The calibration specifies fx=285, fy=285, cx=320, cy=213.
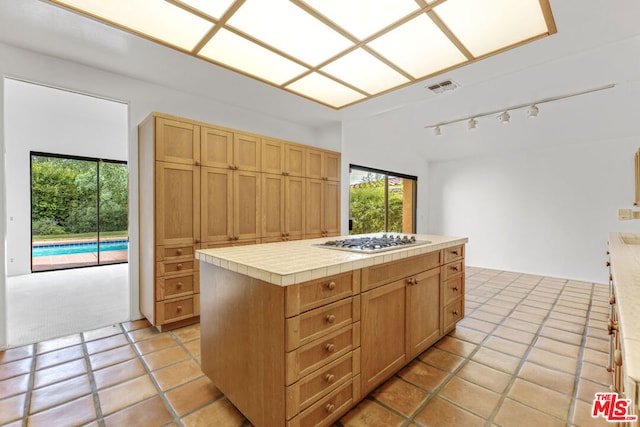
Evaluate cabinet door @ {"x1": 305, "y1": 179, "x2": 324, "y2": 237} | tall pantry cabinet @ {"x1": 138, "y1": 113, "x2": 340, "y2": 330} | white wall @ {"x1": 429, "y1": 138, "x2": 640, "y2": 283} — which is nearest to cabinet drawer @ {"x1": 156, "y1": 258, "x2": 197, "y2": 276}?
tall pantry cabinet @ {"x1": 138, "y1": 113, "x2": 340, "y2": 330}

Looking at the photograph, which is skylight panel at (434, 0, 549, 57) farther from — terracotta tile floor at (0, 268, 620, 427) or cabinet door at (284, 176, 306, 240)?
terracotta tile floor at (0, 268, 620, 427)

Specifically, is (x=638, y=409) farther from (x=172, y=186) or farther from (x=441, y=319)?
(x=172, y=186)

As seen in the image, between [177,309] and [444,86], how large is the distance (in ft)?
11.4

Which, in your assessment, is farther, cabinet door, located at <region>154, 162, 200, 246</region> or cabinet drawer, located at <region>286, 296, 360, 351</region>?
cabinet door, located at <region>154, 162, 200, 246</region>

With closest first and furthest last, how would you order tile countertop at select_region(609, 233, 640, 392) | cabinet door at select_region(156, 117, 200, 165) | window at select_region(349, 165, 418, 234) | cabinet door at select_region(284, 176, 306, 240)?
tile countertop at select_region(609, 233, 640, 392) < cabinet door at select_region(156, 117, 200, 165) < cabinet door at select_region(284, 176, 306, 240) < window at select_region(349, 165, 418, 234)

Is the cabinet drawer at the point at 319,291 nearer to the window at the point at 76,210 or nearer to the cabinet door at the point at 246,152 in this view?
the cabinet door at the point at 246,152

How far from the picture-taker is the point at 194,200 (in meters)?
2.77

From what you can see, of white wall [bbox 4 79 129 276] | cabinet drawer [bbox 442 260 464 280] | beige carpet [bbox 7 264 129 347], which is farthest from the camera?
white wall [bbox 4 79 129 276]

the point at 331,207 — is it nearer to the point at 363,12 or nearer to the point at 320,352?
the point at 363,12

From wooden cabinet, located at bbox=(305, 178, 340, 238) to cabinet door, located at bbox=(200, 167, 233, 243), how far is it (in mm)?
1079

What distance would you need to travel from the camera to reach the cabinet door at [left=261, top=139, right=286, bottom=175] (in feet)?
10.8

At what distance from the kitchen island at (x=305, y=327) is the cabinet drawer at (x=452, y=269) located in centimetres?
50

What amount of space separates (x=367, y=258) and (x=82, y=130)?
6475 mm

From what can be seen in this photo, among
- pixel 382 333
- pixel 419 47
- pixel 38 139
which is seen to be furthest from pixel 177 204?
pixel 38 139
